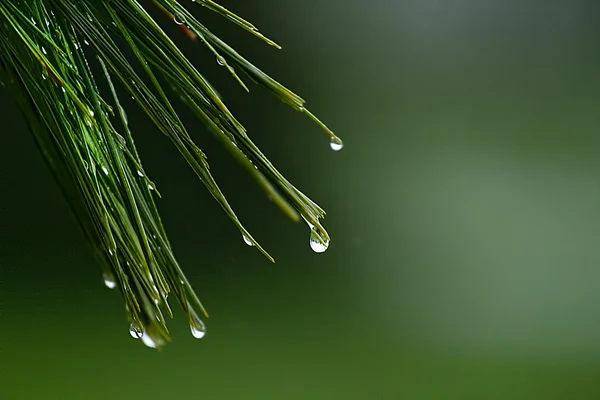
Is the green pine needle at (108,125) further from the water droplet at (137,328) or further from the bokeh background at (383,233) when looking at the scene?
the bokeh background at (383,233)

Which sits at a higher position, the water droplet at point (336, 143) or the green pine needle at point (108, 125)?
the water droplet at point (336, 143)

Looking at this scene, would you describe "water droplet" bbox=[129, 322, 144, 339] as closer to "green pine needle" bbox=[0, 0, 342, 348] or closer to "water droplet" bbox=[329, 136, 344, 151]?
"green pine needle" bbox=[0, 0, 342, 348]

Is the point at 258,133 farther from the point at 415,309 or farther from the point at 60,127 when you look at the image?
the point at 60,127

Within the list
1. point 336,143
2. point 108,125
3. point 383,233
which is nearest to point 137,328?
point 108,125

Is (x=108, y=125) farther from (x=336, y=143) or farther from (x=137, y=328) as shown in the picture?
(x=336, y=143)

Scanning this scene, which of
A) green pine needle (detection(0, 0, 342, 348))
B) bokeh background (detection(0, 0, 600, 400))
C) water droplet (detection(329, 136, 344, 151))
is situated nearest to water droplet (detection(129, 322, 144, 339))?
green pine needle (detection(0, 0, 342, 348))

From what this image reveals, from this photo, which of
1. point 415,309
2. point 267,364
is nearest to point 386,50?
point 415,309

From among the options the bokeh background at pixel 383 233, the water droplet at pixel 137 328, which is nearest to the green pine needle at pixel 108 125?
the water droplet at pixel 137 328
